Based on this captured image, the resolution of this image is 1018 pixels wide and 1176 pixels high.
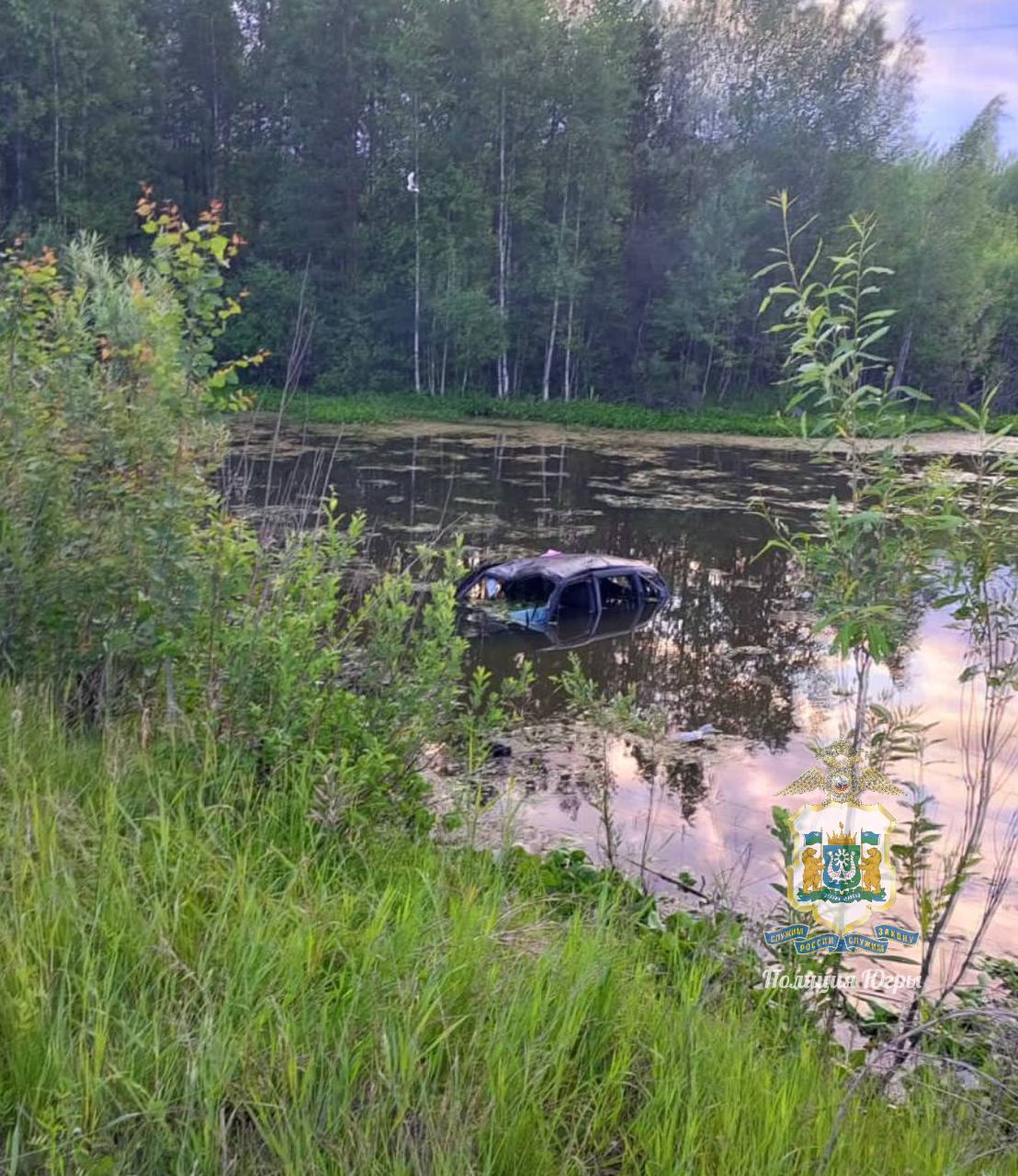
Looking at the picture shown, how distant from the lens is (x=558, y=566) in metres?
10.3

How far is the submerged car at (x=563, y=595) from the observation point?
1004 cm

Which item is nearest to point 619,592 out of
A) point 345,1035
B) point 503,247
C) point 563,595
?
point 563,595

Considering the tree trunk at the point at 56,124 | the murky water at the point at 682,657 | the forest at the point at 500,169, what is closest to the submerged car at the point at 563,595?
the murky water at the point at 682,657

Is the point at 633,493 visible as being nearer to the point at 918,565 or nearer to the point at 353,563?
the point at 353,563

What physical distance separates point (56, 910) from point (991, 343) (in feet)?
141

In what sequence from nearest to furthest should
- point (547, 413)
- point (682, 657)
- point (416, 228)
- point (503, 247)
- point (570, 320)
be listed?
point (682, 657) < point (416, 228) < point (547, 413) < point (503, 247) < point (570, 320)

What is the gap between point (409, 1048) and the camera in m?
1.84

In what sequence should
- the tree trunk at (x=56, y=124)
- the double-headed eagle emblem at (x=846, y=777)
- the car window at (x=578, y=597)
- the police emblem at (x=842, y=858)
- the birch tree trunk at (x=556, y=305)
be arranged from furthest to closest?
the birch tree trunk at (x=556, y=305) → the tree trunk at (x=56, y=124) → the car window at (x=578, y=597) → the double-headed eagle emblem at (x=846, y=777) → the police emblem at (x=842, y=858)

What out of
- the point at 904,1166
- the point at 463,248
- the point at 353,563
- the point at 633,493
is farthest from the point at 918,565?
the point at 463,248

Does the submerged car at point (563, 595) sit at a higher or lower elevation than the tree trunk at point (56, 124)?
lower

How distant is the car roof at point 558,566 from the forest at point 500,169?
19459mm

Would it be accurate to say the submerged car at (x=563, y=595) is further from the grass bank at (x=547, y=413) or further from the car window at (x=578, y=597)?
the grass bank at (x=547, y=413)

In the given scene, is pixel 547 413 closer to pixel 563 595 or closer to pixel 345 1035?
pixel 563 595

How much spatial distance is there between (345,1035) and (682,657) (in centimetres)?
782
